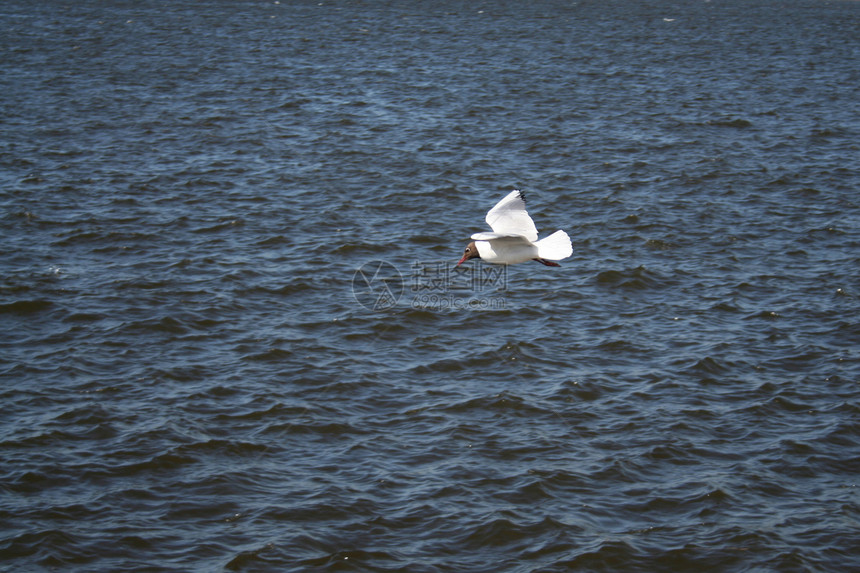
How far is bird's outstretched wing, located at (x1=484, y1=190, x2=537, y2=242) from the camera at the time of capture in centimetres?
1471

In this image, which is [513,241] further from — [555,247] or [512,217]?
[512,217]

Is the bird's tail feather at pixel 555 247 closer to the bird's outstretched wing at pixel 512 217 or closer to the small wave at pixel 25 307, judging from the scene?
the bird's outstretched wing at pixel 512 217

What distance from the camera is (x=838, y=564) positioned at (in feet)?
46.5

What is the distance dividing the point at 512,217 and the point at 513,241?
36.2 inches

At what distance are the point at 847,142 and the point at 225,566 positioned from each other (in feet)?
101

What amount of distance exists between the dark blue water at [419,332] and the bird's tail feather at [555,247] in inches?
141

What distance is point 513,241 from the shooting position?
15734 mm

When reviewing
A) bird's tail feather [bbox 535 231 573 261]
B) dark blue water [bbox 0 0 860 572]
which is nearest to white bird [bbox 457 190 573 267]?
bird's tail feather [bbox 535 231 573 261]

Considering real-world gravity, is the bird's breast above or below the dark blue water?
above

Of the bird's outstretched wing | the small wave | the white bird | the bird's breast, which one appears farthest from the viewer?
the small wave

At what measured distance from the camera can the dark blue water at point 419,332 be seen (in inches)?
587

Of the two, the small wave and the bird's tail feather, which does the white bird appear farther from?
the small wave

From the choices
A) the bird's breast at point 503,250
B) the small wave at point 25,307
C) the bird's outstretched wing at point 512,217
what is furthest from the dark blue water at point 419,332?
the bird's outstretched wing at point 512,217

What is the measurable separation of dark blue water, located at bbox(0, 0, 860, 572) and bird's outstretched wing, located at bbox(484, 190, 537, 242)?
4186mm
